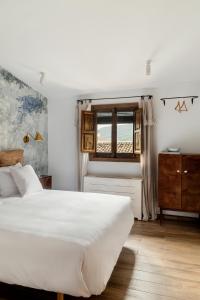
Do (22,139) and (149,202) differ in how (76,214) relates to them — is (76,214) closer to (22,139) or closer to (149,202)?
(149,202)

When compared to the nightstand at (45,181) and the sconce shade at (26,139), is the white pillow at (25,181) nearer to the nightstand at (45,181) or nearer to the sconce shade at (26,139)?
the nightstand at (45,181)

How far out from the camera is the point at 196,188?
358cm

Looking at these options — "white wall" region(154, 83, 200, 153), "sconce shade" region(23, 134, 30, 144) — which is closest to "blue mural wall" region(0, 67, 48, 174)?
"sconce shade" region(23, 134, 30, 144)

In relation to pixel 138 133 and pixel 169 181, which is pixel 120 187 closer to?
pixel 169 181

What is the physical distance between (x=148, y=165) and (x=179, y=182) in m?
0.65

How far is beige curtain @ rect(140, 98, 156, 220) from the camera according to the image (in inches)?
161

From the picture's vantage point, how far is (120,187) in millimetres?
4176

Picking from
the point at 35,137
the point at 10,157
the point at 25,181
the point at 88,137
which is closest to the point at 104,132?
the point at 88,137

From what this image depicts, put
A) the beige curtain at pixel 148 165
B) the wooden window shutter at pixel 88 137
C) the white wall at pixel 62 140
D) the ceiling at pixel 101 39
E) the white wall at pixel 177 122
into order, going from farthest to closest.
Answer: the white wall at pixel 62 140 → the wooden window shutter at pixel 88 137 → the beige curtain at pixel 148 165 → the white wall at pixel 177 122 → the ceiling at pixel 101 39

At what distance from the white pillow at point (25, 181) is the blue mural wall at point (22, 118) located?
0.79 metres

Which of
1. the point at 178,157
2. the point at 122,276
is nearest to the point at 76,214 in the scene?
the point at 122,276

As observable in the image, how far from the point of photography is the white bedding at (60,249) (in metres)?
1.62

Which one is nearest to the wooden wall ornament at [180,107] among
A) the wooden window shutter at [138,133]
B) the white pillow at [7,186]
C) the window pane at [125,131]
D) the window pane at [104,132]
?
the wooden window shutter at [138,133]

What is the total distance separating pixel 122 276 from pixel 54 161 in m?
3.11
